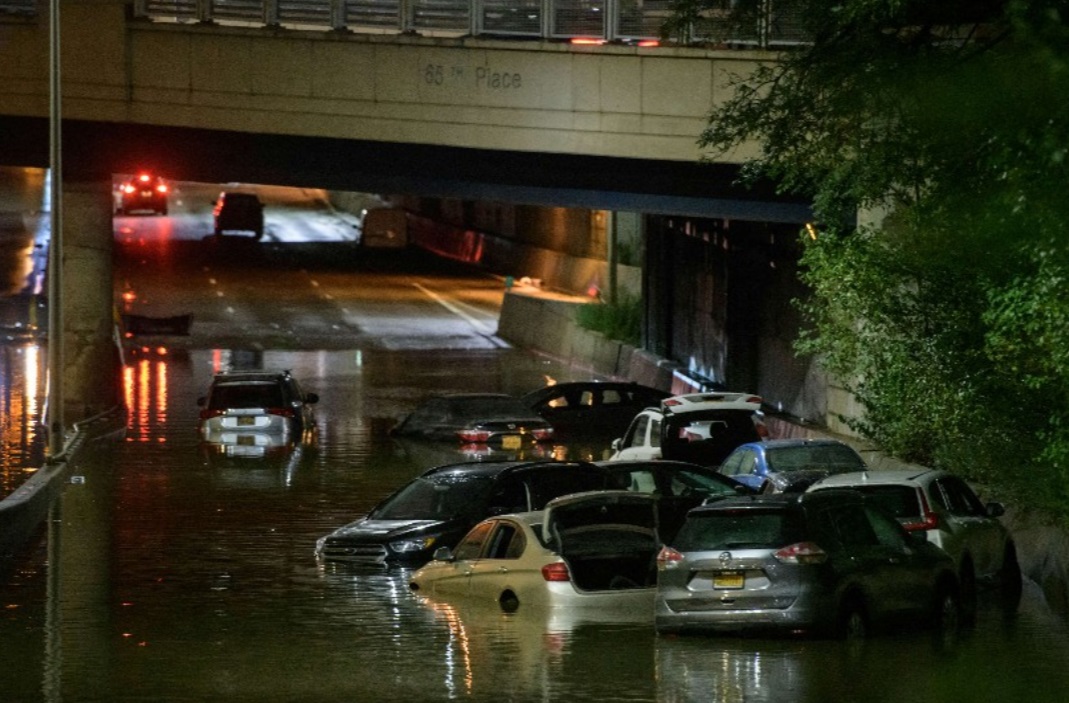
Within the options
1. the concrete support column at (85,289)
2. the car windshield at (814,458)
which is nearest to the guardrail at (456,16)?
the concrete support column at (85,289)

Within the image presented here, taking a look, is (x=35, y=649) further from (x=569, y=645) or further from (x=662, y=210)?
(x=662, y=210)

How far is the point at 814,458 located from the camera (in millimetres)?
25594

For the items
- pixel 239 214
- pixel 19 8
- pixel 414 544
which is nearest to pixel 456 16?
pixel 19 8

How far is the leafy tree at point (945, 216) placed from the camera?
14516mm

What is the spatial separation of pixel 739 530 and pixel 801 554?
0.69 metres

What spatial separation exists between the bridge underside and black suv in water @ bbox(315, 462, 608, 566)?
517 inches

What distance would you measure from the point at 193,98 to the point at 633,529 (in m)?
20.0

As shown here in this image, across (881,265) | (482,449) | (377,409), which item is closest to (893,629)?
(881,265)

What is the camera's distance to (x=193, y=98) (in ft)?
121

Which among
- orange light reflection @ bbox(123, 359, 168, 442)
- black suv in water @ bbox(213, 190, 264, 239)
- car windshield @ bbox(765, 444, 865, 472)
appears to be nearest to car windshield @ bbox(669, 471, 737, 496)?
car windshield @ bbox(765, 444, 865, 472)

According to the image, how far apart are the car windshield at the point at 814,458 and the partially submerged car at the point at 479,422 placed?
33.3ft

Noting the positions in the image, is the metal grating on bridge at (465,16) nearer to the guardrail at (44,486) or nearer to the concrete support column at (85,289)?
the concrete support column at (85,289)

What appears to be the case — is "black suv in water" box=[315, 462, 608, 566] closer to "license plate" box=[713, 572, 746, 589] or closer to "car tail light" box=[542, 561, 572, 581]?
"car tail light" box=[542, 561, 572, 581]

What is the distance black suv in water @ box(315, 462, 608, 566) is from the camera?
23141 millimetres
